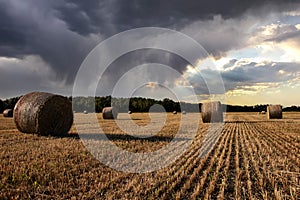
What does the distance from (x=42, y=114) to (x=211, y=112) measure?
44.3 ft

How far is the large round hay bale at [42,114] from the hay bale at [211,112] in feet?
39.7

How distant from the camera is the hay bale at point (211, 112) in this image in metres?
22.3

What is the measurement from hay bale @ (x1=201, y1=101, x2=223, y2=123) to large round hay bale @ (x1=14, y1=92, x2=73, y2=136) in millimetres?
12096

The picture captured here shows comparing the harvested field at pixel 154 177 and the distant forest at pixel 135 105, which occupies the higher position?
the distant forest at pixel 135 105

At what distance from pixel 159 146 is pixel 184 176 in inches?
145

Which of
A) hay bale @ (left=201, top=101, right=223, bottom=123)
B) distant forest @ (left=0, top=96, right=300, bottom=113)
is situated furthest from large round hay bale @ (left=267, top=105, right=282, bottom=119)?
distant forest @ (left=0, top=96, right=300, bottom=113)

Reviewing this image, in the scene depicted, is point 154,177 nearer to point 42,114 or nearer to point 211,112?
point 42,114

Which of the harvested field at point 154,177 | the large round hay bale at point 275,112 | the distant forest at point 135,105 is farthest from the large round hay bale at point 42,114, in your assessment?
the distant forest at point 135,105

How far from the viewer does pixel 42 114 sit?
12.5m

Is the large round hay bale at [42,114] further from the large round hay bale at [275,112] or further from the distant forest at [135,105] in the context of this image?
the distant forest at [135,105]

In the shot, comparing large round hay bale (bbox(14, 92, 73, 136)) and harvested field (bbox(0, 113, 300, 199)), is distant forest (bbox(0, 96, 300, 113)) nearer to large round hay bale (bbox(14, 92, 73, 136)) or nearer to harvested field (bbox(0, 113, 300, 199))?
large round hay bale (bbox(14, 92, 73, 136))

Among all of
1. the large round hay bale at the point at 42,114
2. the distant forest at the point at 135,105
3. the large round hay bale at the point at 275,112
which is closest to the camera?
the large round hay bale at the point at 42,114

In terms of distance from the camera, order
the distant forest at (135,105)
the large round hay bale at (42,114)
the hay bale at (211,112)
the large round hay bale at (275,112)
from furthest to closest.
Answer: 1. the distant forest at (135,105)
2. the large round hay bale at (275,112)
3. the hay bale at (211,112)
4. the large round hay bale at (42,114)

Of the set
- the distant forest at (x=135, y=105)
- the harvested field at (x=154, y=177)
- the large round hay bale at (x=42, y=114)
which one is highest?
the distant forest at (x=135, y=105)
